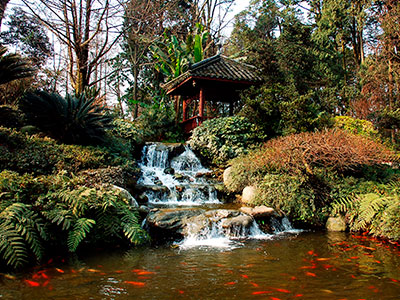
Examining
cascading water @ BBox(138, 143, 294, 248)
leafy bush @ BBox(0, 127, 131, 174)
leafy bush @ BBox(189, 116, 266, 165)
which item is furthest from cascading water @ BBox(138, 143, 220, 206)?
leafy bush @ BBox(0, 127, 131, 174)

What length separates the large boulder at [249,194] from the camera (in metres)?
7.40

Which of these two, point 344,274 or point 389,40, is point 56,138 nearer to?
point 344,274

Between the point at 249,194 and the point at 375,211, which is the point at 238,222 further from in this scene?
the point at 375,211

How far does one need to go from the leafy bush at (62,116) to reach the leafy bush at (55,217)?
363 cm

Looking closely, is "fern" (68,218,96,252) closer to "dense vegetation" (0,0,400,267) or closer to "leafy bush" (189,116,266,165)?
"dense vegetation" (0,0,400,267)

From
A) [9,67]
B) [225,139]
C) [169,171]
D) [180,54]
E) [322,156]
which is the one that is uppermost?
[180,54]

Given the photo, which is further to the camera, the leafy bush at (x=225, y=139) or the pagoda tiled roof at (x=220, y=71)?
the pagoda tiled roof at (x=220, y=71)

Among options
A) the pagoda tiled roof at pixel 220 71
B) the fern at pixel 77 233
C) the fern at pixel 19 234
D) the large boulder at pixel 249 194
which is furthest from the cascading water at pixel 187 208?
the pagoda tiled roof at pixel 220 71

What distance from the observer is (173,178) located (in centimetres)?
969

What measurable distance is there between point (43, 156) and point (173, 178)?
3978 mm

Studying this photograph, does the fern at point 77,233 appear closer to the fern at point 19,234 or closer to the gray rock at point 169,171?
the fern at point 19,234

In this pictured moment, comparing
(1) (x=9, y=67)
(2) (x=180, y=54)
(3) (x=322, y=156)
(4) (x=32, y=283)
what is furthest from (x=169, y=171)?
(2) (x=180, y=54)

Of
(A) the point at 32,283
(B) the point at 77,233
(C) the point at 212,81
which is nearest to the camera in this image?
(A) the point at 32,283

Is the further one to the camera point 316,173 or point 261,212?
point 316,173
